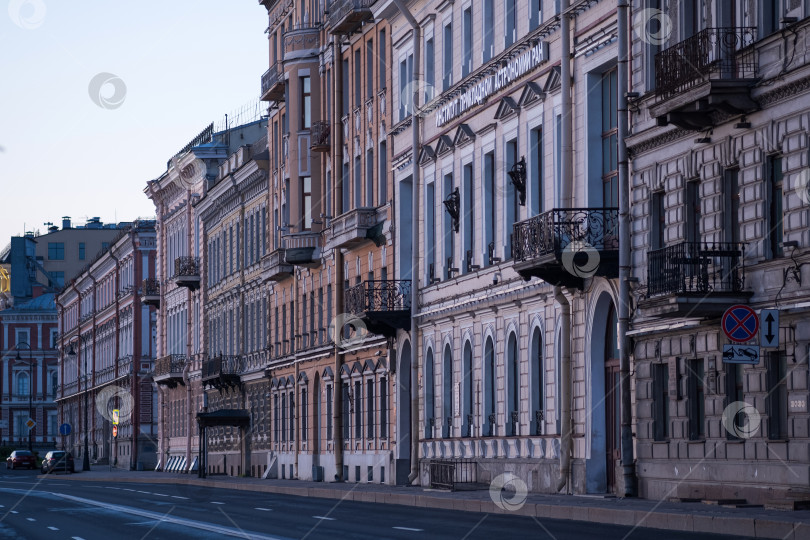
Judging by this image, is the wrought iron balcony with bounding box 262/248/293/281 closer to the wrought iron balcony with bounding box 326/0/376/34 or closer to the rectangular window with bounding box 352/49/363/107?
the rectangular window with bounding box 352/49/363/107

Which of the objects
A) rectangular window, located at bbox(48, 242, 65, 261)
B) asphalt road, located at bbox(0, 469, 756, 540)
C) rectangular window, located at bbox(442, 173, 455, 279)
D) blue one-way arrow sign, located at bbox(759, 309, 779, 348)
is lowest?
asphalt road, located at bbox(0, 469, 756, 540)

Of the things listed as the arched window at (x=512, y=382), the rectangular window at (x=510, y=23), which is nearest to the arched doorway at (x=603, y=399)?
the arched window at (x=512, y=382)

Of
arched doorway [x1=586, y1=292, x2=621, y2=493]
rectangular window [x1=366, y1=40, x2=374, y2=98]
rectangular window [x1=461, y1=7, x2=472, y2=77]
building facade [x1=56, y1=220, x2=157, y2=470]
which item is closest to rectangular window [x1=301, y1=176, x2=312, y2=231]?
rectangular window [x1=366, y1=40, x2=374, y2=98]

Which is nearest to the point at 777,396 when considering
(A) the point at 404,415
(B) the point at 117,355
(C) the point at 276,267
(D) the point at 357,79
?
(A) the point at 404,415

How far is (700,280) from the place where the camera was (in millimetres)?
27250

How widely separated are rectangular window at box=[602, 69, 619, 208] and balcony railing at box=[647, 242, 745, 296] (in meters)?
4.77

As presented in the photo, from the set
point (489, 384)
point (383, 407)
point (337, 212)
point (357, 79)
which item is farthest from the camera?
point (337, 212)

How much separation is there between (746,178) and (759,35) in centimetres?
233

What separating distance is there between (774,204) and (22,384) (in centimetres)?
14417

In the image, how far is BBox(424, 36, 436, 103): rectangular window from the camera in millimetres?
45719

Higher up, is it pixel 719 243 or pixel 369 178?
pixel 369 178

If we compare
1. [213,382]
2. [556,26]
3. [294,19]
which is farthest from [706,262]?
[213,382]

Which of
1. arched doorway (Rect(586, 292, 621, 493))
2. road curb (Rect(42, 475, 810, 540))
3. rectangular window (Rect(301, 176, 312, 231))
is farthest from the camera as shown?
rectangular window (Rect(301, 176, 312, 231))

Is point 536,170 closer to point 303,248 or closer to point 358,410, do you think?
point 358,410
